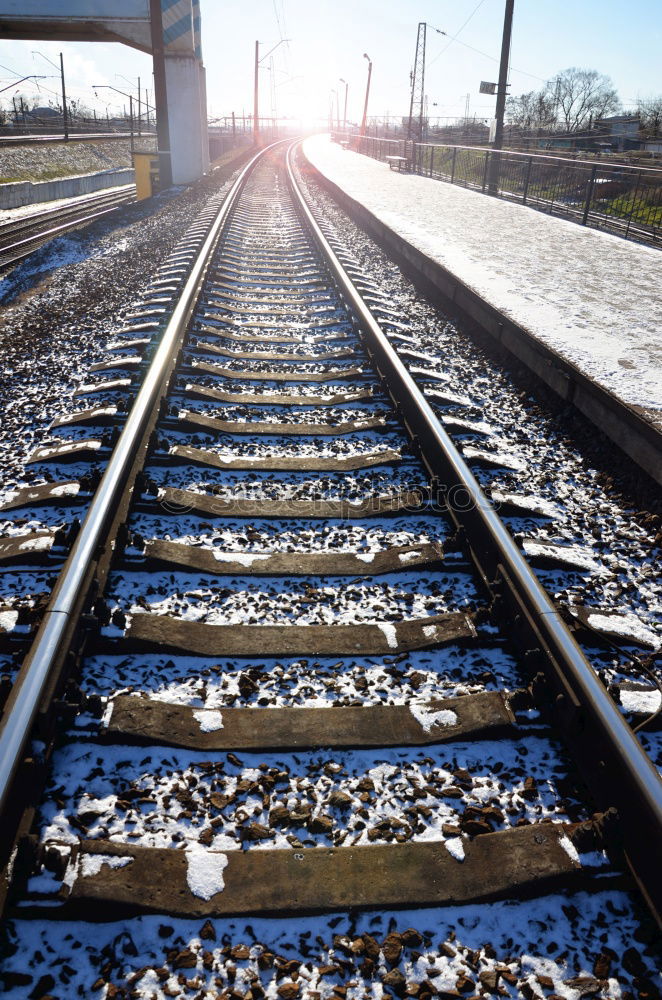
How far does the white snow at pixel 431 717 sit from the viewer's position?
2.32 metres

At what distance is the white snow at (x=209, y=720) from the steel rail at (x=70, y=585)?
527mm

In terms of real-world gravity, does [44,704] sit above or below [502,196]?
below

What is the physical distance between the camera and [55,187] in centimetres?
2555

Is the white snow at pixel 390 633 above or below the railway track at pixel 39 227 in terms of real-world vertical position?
below

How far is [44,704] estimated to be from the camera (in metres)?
2.12

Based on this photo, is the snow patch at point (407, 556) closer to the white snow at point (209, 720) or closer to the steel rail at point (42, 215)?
the white snow at point (209, 720)

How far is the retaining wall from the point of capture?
2197 centimetres

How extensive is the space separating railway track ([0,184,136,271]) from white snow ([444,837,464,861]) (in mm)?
10682

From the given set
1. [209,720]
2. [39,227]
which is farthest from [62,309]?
[39,227]

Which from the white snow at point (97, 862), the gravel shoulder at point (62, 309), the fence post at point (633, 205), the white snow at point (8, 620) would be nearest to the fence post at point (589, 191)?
the fence post at point (633, 205)

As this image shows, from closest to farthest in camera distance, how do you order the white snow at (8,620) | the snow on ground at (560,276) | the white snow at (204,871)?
the white snow at (204,871) < the white snow at (8,620) < the snow on ground at (560,276)

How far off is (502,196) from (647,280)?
13258 mm

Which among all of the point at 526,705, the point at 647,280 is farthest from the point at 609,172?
the point at 526,705

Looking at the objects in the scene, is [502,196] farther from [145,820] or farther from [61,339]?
[145,820]
